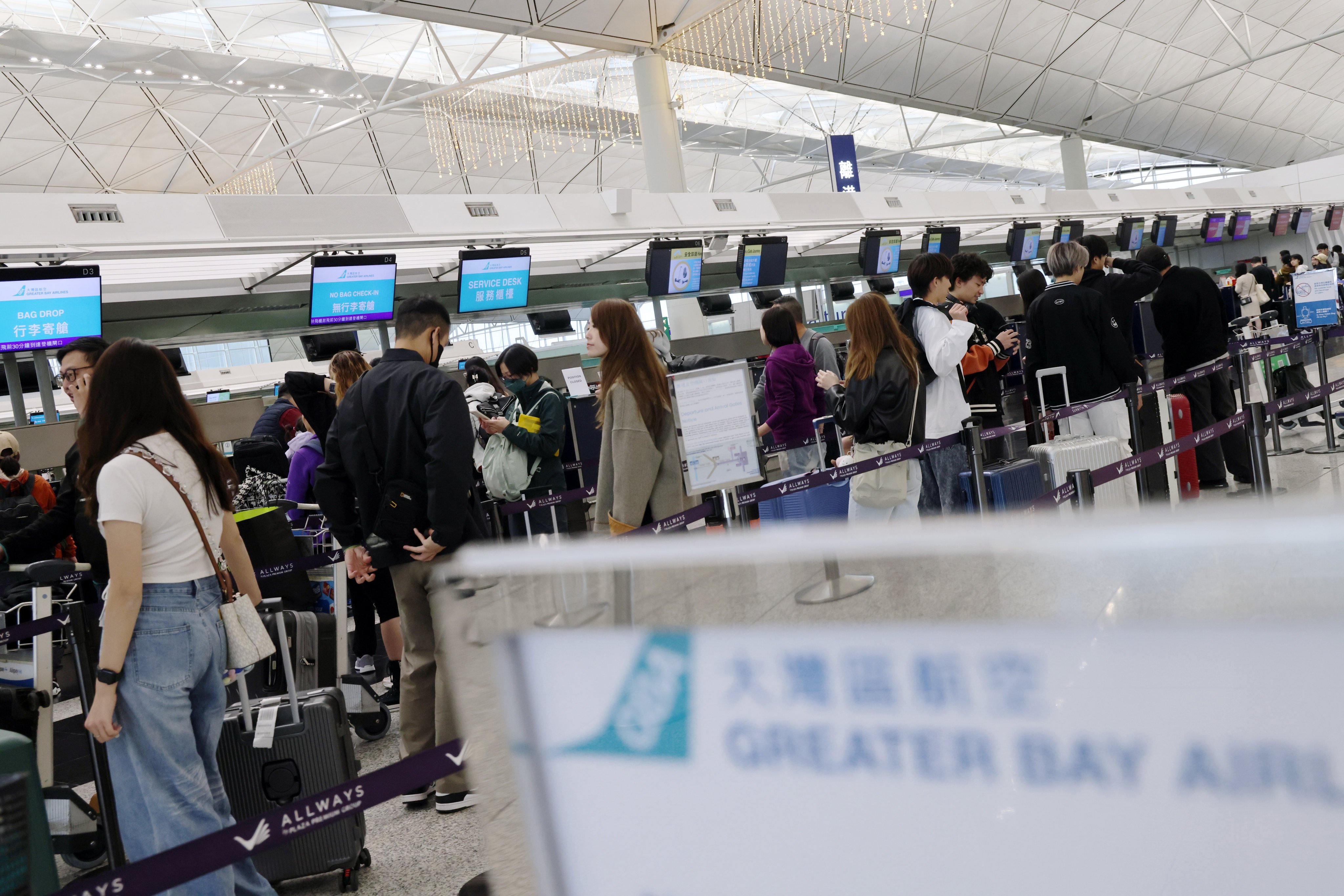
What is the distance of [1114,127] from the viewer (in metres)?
25.4

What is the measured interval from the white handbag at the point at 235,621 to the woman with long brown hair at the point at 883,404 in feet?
9.19

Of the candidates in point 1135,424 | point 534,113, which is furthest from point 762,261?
point 534,113

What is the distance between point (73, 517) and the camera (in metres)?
3.35

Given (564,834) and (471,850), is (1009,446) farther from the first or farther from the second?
(564,834)

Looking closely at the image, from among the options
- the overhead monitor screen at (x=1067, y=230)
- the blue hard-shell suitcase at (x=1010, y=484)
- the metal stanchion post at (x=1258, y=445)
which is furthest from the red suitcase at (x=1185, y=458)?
the overhead monitor screen at (x=1067, y=230)

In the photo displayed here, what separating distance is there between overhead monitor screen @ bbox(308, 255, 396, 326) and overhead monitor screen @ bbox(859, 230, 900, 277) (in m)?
6.79

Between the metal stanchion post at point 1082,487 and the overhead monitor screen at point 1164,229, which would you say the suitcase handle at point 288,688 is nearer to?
the metal stanchion post at point 1082,487

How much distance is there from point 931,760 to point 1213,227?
2363cm

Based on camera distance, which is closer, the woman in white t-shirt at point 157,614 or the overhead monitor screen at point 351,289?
the woman in white t-shirt at point 157,614

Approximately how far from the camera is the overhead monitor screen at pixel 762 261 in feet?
39.7

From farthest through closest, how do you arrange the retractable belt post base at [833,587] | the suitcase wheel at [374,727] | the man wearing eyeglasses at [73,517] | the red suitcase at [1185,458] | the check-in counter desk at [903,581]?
the red suitcase at [1185,458] < the suitcase wheel at [374,727] < the man wearing eyeglasses at [73,517] < the retractable belt post base at [833,587] < the check-in counter desk at [903,581]

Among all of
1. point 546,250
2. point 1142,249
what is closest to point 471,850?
point 1142,249

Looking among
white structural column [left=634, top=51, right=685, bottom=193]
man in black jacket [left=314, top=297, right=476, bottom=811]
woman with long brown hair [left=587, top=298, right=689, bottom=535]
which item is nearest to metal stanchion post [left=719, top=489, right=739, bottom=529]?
woman with long brown hair [left=587, top=298, right=689, bottom=535]

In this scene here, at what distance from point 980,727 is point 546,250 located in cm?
1074
